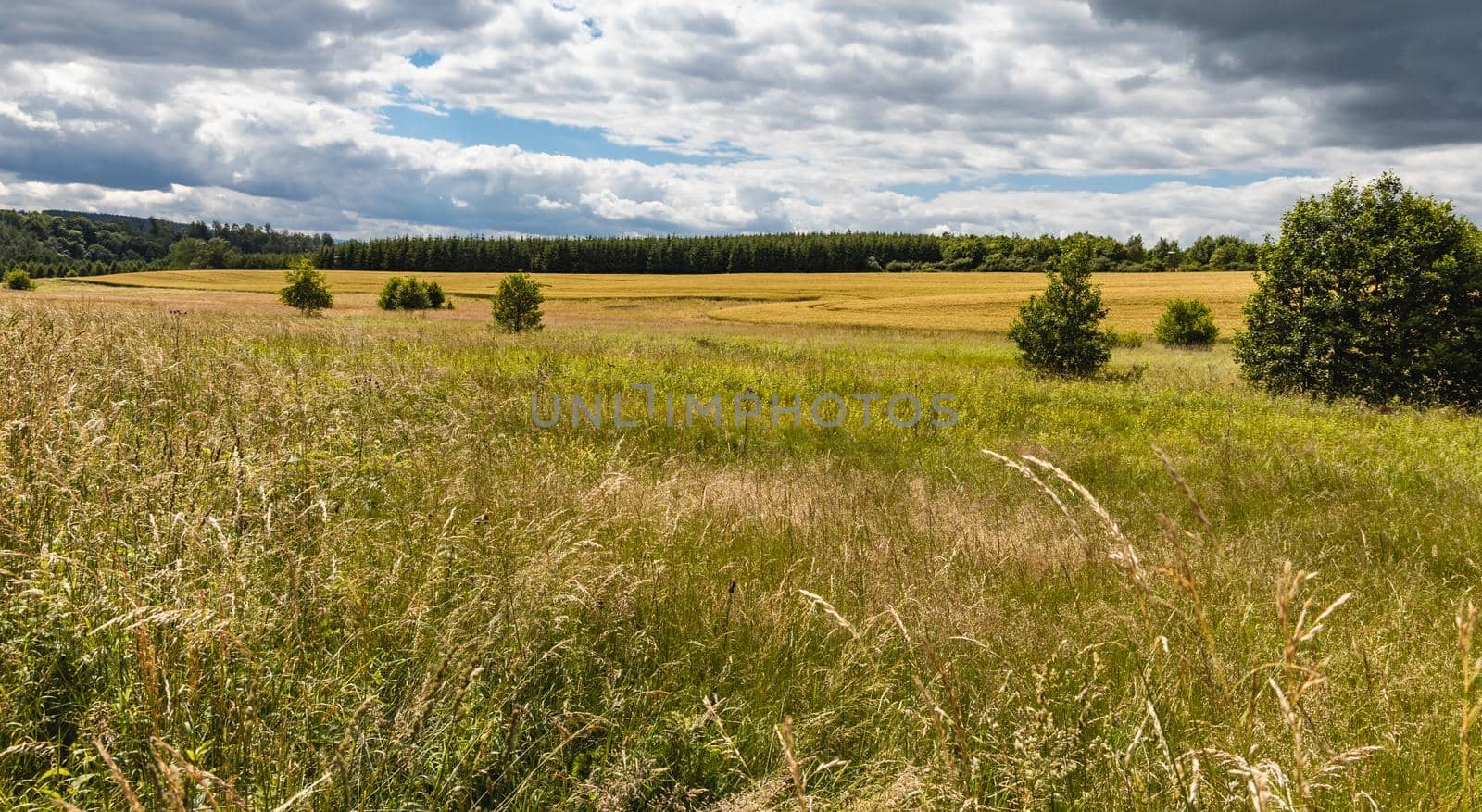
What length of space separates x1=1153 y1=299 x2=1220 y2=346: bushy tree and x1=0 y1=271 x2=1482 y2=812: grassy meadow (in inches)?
1328

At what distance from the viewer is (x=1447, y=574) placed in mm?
5820

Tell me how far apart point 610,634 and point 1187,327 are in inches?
1621

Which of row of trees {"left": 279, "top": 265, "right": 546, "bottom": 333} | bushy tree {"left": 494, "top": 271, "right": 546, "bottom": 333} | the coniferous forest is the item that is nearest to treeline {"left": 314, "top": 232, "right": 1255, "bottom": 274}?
the coniferous forest

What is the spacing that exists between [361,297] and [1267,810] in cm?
7481

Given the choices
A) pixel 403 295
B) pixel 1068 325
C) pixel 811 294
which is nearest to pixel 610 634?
pixel 1068 325

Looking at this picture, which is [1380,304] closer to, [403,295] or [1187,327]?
[1187,327]

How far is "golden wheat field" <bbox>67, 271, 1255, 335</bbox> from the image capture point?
164 feet

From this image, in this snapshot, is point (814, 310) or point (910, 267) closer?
point (814, 310)

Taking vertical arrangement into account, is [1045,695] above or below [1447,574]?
above

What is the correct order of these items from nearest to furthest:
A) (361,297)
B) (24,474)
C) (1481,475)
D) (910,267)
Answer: (24,474), (1481,475), (361,297), (910,267)

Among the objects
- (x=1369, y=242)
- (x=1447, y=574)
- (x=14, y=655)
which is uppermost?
(x=1369, y=242)

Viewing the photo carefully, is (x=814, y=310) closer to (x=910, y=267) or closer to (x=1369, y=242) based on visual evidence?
(x=1369, y=242)

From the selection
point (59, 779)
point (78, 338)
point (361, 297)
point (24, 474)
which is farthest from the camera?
point (361, 297)

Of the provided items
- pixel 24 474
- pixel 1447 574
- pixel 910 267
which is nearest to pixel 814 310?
pixel 1447 574
